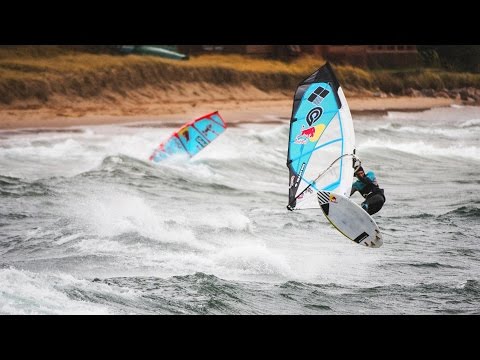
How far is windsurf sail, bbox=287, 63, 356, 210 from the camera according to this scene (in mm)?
5648

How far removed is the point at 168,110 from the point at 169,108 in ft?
0.14

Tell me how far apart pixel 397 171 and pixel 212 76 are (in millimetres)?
1952

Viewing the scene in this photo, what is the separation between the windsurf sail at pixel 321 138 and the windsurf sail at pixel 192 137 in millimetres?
2157

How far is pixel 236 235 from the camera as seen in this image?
658cm

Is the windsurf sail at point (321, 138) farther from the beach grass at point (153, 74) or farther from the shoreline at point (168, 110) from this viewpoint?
the shoreline at point (168, 110)

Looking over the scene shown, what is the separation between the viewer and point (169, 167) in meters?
7.84

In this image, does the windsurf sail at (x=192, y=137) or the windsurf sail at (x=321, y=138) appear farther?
the windsurf sail at (x=192, y=137)

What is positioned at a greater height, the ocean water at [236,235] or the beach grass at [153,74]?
the beach grass at [153,74]

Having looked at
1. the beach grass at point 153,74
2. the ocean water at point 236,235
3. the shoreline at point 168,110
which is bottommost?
the ocean water at point 236,235

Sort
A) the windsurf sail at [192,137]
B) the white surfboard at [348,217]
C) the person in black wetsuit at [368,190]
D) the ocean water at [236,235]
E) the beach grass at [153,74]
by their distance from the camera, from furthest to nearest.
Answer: the windsurf sail at [192,137] < the beach grass at [153,74] < the ocean water at [236,235] < the person in black wetsuit at [368,190] < the white surfboard at [348,217]

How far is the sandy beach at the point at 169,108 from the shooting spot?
7.23m

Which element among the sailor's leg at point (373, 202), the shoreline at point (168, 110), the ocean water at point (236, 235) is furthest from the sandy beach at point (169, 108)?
the sailor's leg at point (373, 202)

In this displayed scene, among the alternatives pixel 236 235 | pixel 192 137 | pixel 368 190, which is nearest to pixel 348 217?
pixel 368 190
